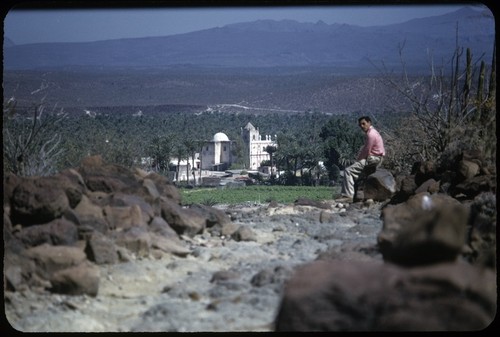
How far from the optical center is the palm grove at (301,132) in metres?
12.3

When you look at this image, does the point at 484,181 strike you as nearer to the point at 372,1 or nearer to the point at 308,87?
the point at 372,1

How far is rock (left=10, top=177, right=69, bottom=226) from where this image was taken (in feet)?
21.9

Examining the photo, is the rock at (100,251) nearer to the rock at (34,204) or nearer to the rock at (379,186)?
the rock at (34,204)

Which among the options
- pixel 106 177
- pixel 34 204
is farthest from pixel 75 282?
pixel 106 177

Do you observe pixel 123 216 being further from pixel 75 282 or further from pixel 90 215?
pixel 75 282

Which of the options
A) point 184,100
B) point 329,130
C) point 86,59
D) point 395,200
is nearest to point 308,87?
point 184,100

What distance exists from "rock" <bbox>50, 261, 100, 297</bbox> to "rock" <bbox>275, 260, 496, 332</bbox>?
2118mm

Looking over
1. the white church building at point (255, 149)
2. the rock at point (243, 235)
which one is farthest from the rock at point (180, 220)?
the white church building at point (255, 149)

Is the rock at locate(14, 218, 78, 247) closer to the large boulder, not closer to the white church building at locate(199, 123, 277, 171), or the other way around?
the large boulder

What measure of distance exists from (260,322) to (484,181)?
542cm

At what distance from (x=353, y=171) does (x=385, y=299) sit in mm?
8141

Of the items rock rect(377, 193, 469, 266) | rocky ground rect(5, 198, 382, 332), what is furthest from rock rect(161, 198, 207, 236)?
rock rect(377, 193, 469, 266)

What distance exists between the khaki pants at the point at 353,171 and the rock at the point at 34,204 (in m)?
6.22

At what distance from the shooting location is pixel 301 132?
85375mm
